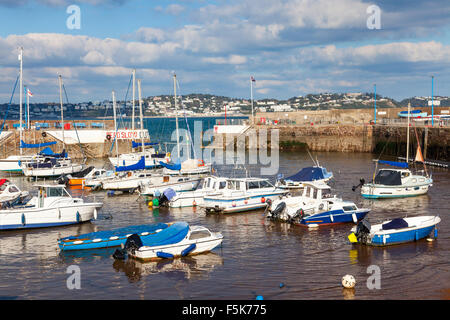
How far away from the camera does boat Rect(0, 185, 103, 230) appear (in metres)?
27.2

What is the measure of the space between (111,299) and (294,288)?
21.9 ft

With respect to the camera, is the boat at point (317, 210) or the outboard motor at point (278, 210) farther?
the outboard motor at point (278, 210)

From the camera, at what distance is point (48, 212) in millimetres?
27766

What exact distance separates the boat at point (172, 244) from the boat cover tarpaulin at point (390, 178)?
57.2ft

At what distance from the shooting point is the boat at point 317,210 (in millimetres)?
27188

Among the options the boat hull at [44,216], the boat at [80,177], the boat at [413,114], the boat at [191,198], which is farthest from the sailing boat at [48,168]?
the boat at [413,114]

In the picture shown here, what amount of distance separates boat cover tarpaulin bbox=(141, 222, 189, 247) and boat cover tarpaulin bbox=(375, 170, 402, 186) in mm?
18656

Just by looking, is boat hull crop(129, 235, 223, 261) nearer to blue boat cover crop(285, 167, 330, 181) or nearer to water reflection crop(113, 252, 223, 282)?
water reflection crop(113, 252, 223, 282)

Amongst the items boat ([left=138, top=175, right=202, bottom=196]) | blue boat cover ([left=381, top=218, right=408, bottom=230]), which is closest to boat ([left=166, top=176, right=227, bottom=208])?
boat ([left=138, top=175, right=202, bottom=196])

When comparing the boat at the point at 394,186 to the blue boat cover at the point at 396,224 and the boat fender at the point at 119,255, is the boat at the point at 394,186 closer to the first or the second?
the blue boat cover at the point at 396,224

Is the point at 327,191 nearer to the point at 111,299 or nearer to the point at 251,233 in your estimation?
the point at 251,233

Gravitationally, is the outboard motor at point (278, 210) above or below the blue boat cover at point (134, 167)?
below

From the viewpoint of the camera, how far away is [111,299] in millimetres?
17484

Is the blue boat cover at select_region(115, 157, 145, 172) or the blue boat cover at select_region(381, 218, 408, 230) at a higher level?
the blue boat cover at select_region(115, 157, 145, 172)
